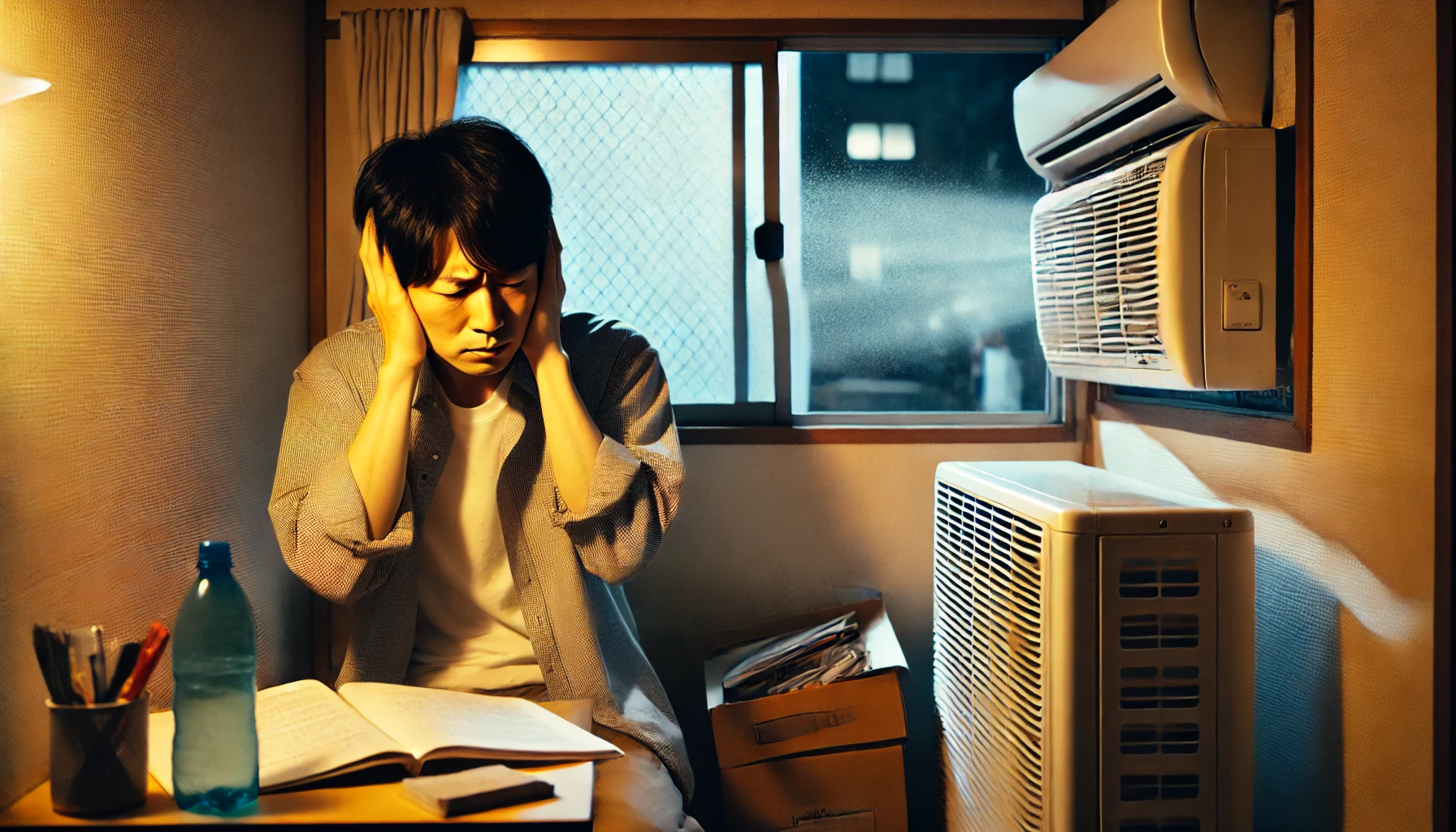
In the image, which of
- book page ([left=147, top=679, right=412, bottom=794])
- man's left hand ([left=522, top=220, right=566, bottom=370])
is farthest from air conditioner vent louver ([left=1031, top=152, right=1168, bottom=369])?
book page ([left=147, top=679, right=412, bottom=794])

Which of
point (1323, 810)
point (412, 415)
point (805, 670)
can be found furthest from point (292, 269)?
point (1323, 810)

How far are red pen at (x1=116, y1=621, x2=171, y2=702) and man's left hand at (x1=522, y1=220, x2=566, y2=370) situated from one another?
2.33 feet

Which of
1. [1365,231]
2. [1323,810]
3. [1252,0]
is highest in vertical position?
[1252,0]

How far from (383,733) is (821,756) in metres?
0.96

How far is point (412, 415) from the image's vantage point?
1502 millimetres

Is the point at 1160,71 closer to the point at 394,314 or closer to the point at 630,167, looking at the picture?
the point at 630,167

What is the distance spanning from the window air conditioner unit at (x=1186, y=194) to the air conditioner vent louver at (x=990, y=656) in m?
0.41

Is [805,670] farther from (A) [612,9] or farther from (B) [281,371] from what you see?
(A) [612,9]

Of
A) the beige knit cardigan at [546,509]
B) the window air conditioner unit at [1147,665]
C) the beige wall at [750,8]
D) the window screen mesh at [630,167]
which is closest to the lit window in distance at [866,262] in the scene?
the window screen mesh at [630,167]

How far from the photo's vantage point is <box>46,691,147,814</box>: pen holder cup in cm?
90

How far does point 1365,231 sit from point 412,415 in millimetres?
1398

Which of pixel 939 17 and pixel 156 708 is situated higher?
pixel 939 17

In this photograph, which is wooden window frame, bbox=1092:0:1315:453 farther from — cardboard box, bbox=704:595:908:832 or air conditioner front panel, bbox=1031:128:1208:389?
cardboard box, bbox=704:595:908:832

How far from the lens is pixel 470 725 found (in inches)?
42.3
